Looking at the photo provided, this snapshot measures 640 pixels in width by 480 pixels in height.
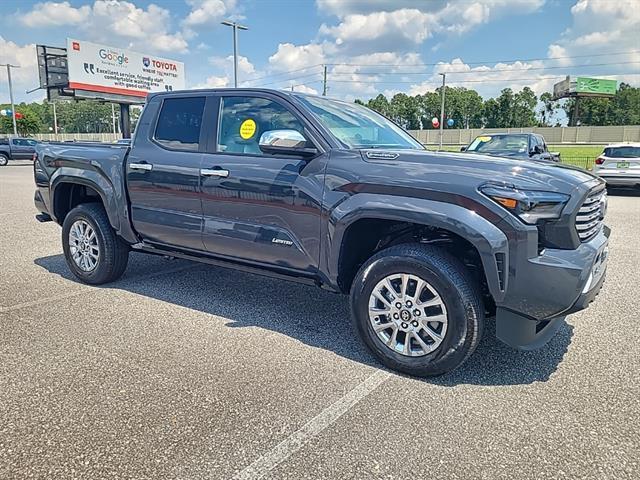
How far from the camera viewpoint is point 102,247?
502 centimetres

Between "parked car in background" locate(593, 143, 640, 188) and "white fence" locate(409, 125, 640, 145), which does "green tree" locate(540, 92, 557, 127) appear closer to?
"white fence" locate(409, 125, 640, 145)

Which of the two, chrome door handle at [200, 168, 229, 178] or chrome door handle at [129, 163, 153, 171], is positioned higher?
chrome door handle at [129, 163, 153, 171]

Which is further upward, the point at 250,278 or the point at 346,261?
the point at 346,261

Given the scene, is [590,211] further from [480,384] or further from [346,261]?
[346,261]

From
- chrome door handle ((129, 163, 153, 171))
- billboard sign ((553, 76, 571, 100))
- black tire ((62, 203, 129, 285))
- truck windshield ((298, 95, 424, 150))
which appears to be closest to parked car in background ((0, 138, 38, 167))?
black tire ((62, 203, 129, 285))

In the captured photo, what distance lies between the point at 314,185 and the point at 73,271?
3.20 m

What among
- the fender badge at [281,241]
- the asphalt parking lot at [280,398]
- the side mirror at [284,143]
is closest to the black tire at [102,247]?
the asphalt parking lot at [280,398]

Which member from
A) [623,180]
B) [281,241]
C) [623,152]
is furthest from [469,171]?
[623,152]

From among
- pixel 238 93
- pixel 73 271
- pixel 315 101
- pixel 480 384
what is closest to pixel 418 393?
pixel 480 384

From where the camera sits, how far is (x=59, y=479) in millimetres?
2238

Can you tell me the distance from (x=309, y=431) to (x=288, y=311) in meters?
1.91

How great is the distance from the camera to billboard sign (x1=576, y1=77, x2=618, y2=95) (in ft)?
269

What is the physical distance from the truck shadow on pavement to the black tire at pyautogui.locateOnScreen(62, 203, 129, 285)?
16 centimetres

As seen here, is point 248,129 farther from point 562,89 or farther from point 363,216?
point 562,89
